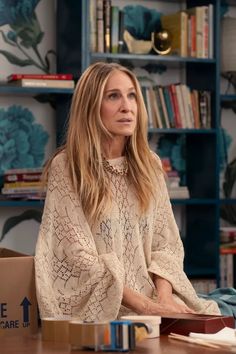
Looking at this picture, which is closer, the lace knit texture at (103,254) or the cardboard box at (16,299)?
the cardboard box at (16,299)

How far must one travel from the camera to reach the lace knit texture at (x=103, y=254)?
124 inches

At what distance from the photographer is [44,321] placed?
2467 mm

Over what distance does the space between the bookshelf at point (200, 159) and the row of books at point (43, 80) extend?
22 cm

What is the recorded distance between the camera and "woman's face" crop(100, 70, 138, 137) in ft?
11.2

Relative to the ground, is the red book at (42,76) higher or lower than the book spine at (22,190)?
higher

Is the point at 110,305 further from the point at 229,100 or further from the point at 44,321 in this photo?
the point at 229,100

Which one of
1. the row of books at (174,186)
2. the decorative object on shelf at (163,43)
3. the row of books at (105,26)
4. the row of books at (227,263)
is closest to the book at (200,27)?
the decorative object on shelf at (163,43)

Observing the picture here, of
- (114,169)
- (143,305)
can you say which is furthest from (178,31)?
(143,305)

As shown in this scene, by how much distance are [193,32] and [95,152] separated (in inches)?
87.3

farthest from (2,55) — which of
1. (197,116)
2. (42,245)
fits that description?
(42,245)

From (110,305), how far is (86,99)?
0.79 meters

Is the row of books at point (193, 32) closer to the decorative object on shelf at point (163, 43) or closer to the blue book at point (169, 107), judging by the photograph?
the decorative object on shelf at point (163, 43)

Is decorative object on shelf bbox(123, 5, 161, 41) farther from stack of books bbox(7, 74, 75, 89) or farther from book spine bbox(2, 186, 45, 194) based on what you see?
book spine bbox(2, 186, 45, 194)

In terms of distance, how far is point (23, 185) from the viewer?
16.3ft
